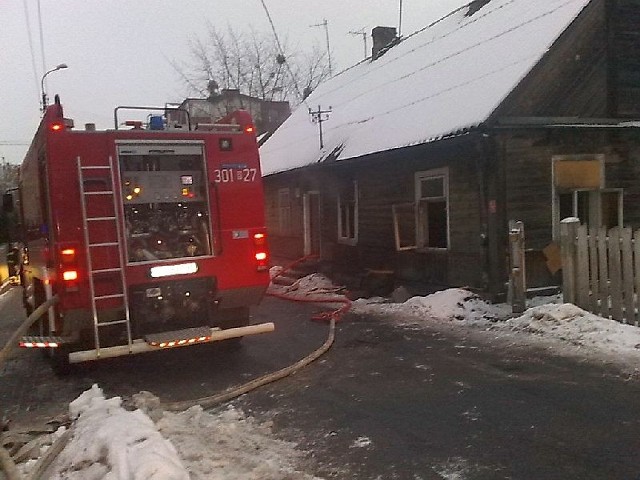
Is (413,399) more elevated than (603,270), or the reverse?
(603,270)

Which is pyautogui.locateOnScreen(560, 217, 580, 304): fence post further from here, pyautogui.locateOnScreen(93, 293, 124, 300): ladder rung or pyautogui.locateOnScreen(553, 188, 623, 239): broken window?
pyautogui.locateOnScreen(93, 293, 124, 300): ladder rung

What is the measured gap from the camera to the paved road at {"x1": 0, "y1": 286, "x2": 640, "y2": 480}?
15.1 ft

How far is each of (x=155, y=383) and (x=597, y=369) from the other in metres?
4.97

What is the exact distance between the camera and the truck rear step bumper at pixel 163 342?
673cm

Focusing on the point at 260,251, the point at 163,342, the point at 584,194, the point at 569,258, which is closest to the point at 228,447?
the point at 163,342

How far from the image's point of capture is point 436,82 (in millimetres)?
14508

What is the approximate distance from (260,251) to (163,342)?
1682 mm

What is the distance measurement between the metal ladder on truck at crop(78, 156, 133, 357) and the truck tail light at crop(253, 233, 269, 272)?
166cm

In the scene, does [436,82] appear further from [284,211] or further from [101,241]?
[101,241]

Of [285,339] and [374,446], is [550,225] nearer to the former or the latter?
[285,339]

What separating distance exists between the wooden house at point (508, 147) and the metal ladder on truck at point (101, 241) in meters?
6.15

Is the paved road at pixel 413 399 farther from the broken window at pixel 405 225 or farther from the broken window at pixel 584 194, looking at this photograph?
the broken window at pixel 405 225

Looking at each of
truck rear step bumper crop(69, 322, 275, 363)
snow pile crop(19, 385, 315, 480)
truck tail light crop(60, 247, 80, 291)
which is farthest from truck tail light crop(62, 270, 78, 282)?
snow pile crop(19, 385, 315, 480)

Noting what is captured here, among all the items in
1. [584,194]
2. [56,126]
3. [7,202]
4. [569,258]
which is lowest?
[569,258]
